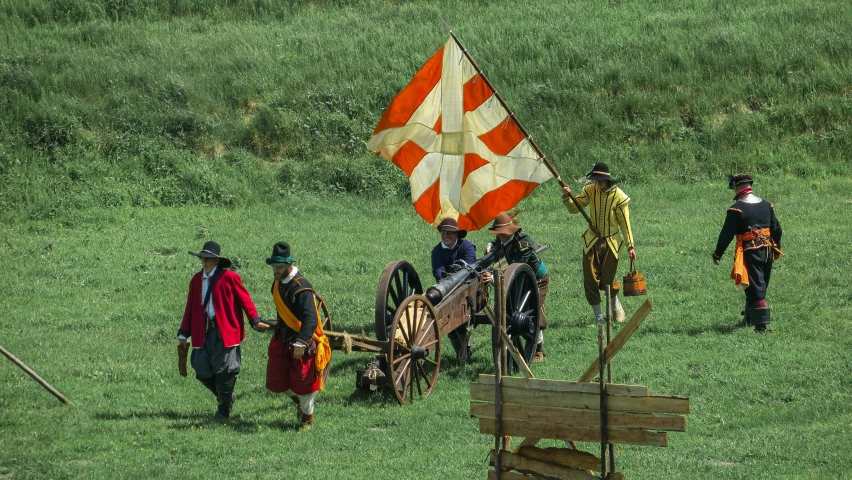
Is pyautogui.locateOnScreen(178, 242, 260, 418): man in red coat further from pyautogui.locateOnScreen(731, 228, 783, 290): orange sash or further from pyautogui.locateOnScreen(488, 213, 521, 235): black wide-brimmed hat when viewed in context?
pyautogui.locateOnScreen(731, 228, 783, 290): orange sash

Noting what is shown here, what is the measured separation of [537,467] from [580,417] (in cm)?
55

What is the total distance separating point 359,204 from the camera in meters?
20.0

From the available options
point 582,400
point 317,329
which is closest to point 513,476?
point 582,400

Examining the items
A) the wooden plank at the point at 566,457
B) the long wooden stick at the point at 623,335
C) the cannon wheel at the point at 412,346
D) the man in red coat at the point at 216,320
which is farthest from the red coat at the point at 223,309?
the long wooden stick at the point at 623,335

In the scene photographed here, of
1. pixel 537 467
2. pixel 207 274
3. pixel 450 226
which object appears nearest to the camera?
pixel 537 467

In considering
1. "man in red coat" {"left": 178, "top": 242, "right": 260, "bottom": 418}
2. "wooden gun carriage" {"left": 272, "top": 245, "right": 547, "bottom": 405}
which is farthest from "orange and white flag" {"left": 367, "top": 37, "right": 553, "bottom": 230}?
"man in red coat" {"left": 178, "top": 242, "right": 260, "bottom": 418}

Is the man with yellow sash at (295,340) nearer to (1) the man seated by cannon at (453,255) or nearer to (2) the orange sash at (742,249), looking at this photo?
(1) the man seated by cannon at (453,255)

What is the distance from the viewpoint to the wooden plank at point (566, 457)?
6.80 meters

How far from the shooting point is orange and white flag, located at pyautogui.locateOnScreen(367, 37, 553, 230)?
474 inches

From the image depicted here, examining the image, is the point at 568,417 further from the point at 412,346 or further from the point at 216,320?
the point at 216,320

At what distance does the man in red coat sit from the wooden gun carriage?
903mm

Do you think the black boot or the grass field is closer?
the grass field

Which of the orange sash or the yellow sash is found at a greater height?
the orange sash

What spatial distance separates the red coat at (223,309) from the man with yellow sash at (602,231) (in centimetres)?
421
